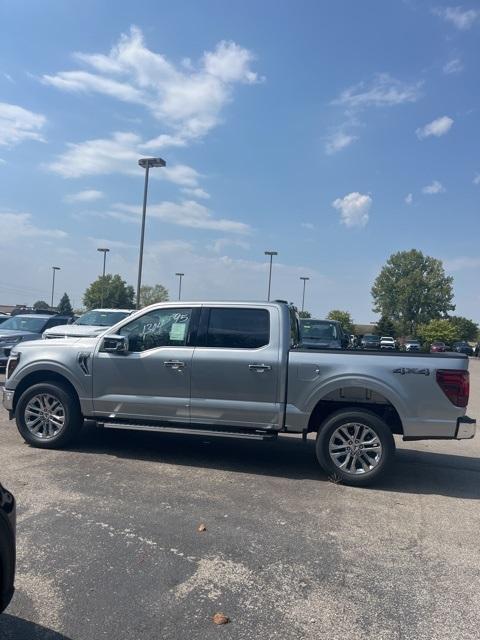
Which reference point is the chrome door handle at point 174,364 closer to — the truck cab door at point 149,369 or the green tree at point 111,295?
the truck cab door at point 149,369

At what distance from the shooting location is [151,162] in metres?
23.9

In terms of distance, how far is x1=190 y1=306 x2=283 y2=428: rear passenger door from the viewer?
6359mm

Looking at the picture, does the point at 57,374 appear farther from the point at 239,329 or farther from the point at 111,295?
the point at 111,295

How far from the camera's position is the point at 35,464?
20.6 ft

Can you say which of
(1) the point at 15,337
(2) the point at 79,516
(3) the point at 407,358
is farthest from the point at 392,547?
(1) the point at 15,337

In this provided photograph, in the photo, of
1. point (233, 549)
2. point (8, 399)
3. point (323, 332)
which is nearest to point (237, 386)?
point (233, 549)

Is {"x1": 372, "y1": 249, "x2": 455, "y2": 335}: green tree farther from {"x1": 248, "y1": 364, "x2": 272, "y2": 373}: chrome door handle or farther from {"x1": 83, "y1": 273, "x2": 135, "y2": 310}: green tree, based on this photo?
{"x1": 248, "y1": 364, "x2": 272, "y2": 373}: chrome door handle

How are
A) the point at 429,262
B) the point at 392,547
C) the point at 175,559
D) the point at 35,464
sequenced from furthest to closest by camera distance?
the point at 429,262, the point at 35,464, the point at 392,547, the point at 175,559

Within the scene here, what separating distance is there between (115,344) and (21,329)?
9.61 m

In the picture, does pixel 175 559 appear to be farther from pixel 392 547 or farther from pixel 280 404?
pixel 280 404

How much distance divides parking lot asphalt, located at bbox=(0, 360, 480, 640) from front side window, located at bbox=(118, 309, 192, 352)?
1.43 metres

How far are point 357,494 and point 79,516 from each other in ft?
9.35

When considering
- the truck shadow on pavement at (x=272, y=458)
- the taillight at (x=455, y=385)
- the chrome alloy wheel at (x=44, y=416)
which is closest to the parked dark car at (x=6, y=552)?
the truck shadow on pavement at (x=272, y=458)

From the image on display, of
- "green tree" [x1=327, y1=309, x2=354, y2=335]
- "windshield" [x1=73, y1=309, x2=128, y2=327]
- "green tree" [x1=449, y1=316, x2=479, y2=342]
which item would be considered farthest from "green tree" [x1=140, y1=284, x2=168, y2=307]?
"windshield" [x1=73, y1=309, x2=128, y2=327]
